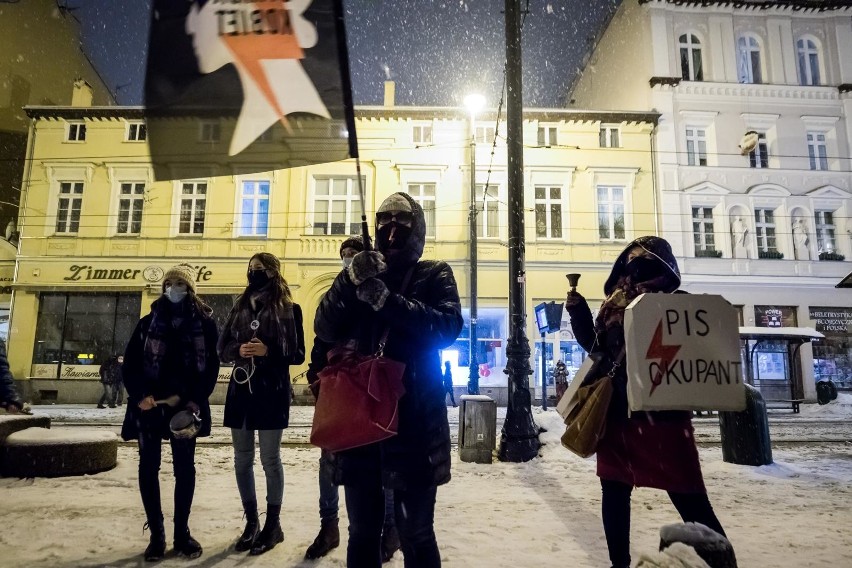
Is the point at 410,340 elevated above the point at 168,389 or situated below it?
above

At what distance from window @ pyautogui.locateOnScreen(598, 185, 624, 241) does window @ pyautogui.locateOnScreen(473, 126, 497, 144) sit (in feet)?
15.8

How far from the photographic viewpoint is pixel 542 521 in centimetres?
430

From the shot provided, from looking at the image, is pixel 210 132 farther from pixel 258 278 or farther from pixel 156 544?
pixel 156 544

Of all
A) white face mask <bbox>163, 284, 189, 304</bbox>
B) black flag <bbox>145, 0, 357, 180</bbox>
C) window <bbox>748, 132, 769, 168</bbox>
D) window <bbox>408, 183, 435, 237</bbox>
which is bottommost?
white face mask <bbox>163, 284, 189, 304</bbox>

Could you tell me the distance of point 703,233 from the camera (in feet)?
68.3

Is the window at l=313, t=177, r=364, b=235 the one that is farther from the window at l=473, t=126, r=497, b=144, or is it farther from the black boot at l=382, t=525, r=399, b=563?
the black boot at l=382, t=525, r=399, b=563

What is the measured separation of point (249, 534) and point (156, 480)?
72 centimetres

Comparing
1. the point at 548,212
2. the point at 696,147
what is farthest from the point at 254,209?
the point at 696,147

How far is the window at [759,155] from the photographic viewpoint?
70.2ft

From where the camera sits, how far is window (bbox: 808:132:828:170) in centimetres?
2167

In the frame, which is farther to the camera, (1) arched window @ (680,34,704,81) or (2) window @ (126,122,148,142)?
(1) arched window @ (680,34,704,81)

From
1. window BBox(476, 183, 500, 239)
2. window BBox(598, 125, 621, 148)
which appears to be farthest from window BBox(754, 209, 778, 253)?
window BBox(476, 183, 500, 239)

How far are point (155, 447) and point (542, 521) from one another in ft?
9.81

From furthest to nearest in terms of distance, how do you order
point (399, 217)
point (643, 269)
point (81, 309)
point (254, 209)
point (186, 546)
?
point (254, 209) → point (81, 309) → point (186, 546) → point (643, 269) → point (399, 217)
